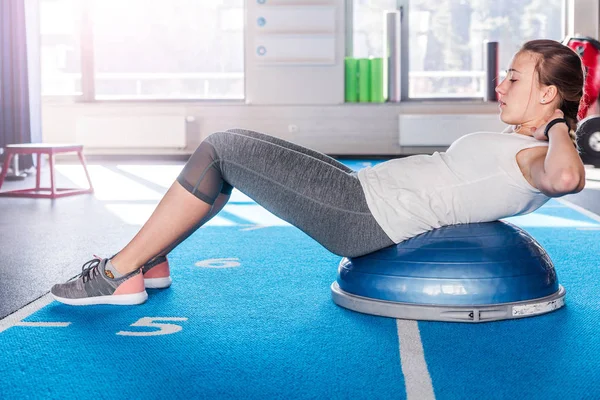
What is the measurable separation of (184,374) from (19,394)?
32 cm

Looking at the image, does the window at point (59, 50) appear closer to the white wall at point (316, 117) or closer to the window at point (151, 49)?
the window at point (151, 49)

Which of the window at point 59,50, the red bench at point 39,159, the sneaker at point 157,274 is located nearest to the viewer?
the sneaker at point 157,274

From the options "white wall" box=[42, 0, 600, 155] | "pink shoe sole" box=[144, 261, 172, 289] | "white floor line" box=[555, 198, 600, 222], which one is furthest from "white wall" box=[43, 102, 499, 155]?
"pink shoe sole" box=[144, 261, 172, 289]

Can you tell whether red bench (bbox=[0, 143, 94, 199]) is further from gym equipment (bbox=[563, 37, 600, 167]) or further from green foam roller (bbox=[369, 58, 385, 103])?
gym equipment (bbox=[563, 37, 600, 167])

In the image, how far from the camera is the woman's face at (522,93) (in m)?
1.86

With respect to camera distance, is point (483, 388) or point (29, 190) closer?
point (483, 388)

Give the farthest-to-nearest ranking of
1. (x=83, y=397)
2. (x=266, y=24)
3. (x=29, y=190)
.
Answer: (x=266, y=24)
(x=29, y=190)
(x=83, y=397)

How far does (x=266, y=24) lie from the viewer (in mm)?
7484

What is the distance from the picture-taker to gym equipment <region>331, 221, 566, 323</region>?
191cm

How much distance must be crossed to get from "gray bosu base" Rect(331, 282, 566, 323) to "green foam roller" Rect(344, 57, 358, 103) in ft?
18.7

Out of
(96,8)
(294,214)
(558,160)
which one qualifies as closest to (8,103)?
(96,8)

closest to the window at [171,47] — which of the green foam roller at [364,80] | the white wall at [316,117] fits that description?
the white wall at [316,117]

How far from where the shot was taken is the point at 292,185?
1888mm

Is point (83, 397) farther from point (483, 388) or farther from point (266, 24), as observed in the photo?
point (266, 24)
